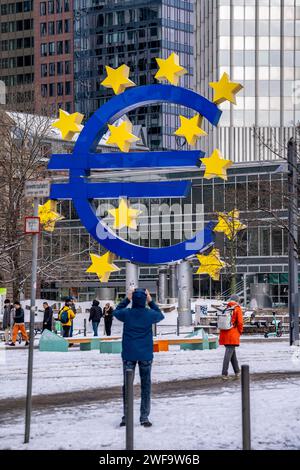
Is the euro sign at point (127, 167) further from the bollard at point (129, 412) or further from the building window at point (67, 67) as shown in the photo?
the building window at point (67, 67)

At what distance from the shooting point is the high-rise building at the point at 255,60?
10625cm

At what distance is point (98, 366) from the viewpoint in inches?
961

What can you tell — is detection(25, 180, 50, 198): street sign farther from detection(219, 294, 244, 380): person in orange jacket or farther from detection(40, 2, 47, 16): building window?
detection(40, 2, 47, 16): building window

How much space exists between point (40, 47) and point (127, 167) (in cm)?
12401

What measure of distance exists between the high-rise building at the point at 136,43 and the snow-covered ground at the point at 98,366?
→ 111 meters

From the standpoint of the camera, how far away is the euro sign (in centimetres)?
3294

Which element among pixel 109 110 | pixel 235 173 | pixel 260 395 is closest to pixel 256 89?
pixel 235 173

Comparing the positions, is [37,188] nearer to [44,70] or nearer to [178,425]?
[178,425]

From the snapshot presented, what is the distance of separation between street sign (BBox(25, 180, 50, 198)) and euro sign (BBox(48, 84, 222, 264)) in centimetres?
1842

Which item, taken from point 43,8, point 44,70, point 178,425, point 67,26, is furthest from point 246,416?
point 43,8

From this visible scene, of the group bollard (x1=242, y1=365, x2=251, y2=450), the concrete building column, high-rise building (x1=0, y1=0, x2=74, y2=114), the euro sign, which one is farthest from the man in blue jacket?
high-rise building (x1=0, y1=0, x2=74, y2=114)
